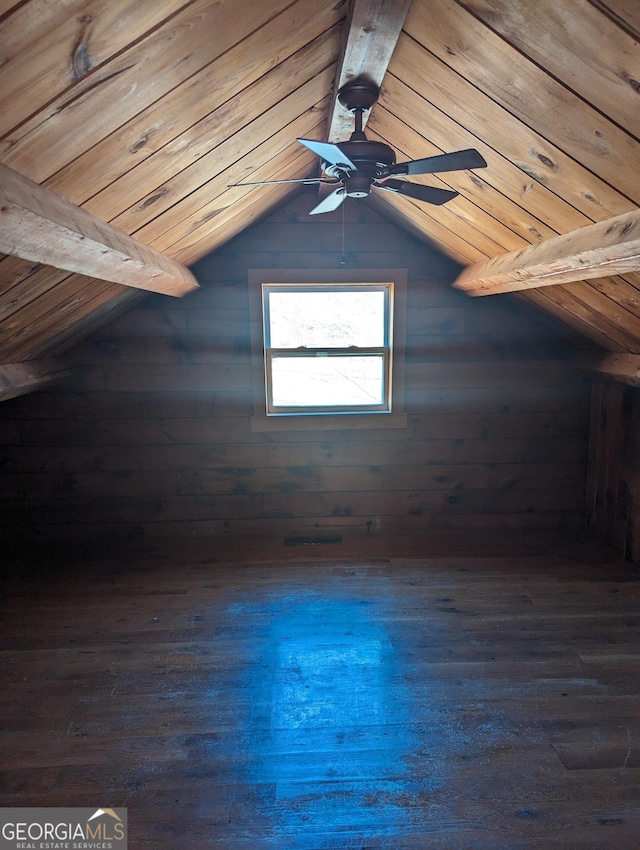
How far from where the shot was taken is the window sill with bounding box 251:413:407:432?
4.27 metres

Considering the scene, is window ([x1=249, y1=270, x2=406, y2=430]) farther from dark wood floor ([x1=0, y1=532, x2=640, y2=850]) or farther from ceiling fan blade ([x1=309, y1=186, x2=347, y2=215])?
ceiling fan blade ([x1=309, y1=186, x2=347, y2=215])

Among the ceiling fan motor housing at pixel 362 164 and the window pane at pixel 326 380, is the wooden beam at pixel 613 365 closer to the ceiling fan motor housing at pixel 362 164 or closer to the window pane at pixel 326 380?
the window pane at pixel 326 380

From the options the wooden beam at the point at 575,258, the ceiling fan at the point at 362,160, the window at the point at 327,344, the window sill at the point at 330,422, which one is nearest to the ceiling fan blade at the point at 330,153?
the ceiling fan at the point at 362,160

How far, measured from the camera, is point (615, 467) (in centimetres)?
420

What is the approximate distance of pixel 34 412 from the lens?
13.4ft

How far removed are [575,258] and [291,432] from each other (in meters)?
2.57

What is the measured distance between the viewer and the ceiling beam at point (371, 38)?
4.86 feet

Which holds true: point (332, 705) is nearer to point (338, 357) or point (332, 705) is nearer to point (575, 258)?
point (575, 258)

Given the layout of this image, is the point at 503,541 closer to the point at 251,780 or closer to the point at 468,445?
the point at 468,445

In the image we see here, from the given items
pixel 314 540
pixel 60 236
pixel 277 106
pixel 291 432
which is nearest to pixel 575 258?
pixel 277 106

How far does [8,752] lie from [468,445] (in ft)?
11.6

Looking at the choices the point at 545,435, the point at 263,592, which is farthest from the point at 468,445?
the point at 263,592

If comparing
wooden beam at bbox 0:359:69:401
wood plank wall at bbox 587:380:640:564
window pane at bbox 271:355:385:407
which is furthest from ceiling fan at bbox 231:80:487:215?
wood plank wall at bbox 587:380:640:564

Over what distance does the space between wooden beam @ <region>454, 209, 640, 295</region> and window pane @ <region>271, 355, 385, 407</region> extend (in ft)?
4.16
